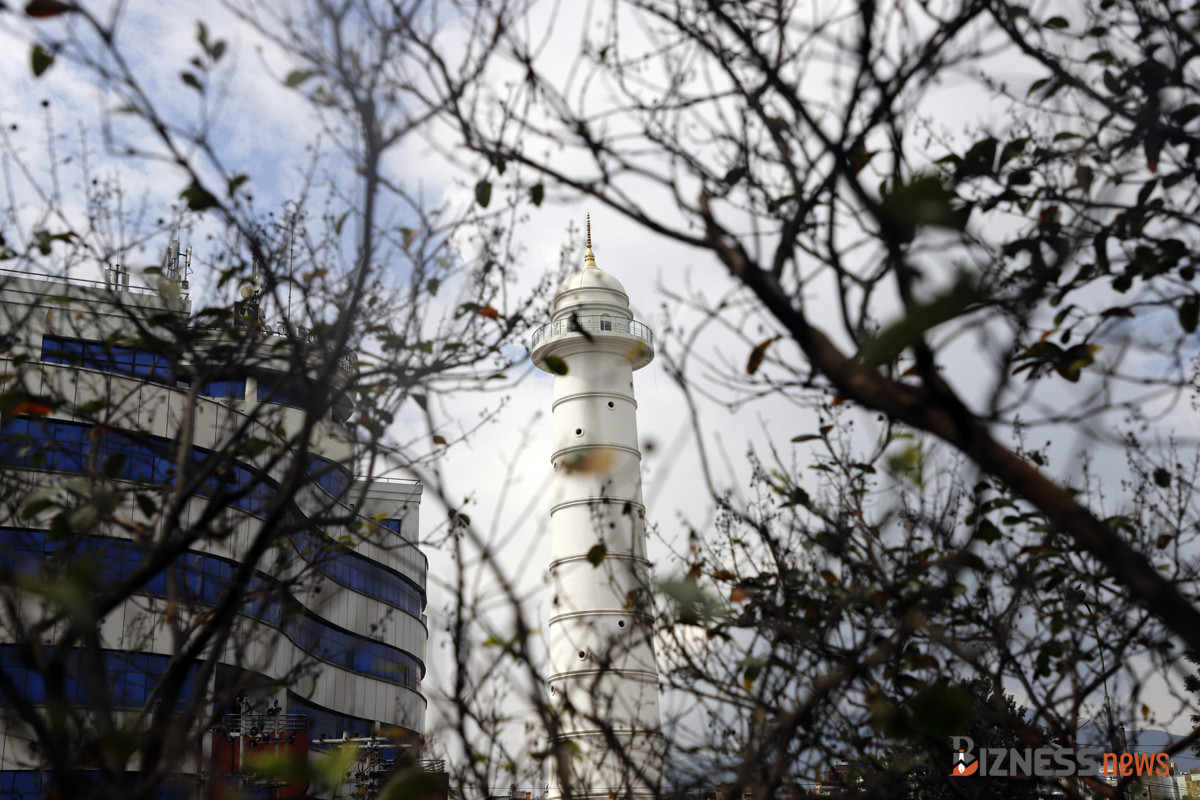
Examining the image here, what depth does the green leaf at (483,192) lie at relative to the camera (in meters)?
3.54

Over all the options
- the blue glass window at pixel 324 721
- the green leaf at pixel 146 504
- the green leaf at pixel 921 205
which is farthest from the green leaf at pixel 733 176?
the blue glass window at pixel 324 721

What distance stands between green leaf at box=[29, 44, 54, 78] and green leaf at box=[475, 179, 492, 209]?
1.42 metres

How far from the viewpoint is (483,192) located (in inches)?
140

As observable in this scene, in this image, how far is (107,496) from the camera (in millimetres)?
2736

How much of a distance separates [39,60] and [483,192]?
1465 millimetres

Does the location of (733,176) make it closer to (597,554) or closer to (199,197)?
(597,554)

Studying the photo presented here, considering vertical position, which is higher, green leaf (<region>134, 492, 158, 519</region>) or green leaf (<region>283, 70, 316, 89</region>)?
green leaf (<region>283, 70, 316, 89</region>)

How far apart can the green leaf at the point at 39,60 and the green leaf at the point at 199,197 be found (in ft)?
1.80

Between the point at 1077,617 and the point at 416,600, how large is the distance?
96.8 feet

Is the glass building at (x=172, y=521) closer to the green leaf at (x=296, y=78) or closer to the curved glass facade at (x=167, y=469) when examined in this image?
the curved glass facade at (x=167, y=469)

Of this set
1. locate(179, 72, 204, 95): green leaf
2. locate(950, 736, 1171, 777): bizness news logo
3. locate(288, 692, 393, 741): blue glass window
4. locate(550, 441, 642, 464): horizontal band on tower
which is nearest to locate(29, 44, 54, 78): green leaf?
locate(179, 72, 204, 95): green leaf

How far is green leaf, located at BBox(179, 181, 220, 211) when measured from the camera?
3.46m

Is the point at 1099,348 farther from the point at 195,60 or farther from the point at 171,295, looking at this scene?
the point at 171,295

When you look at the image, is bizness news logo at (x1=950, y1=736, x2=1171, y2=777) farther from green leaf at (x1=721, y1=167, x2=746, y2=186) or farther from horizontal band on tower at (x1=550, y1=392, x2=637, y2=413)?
horizontal band on tower at (x1=550, y1=392, x2=637, y2=413)
